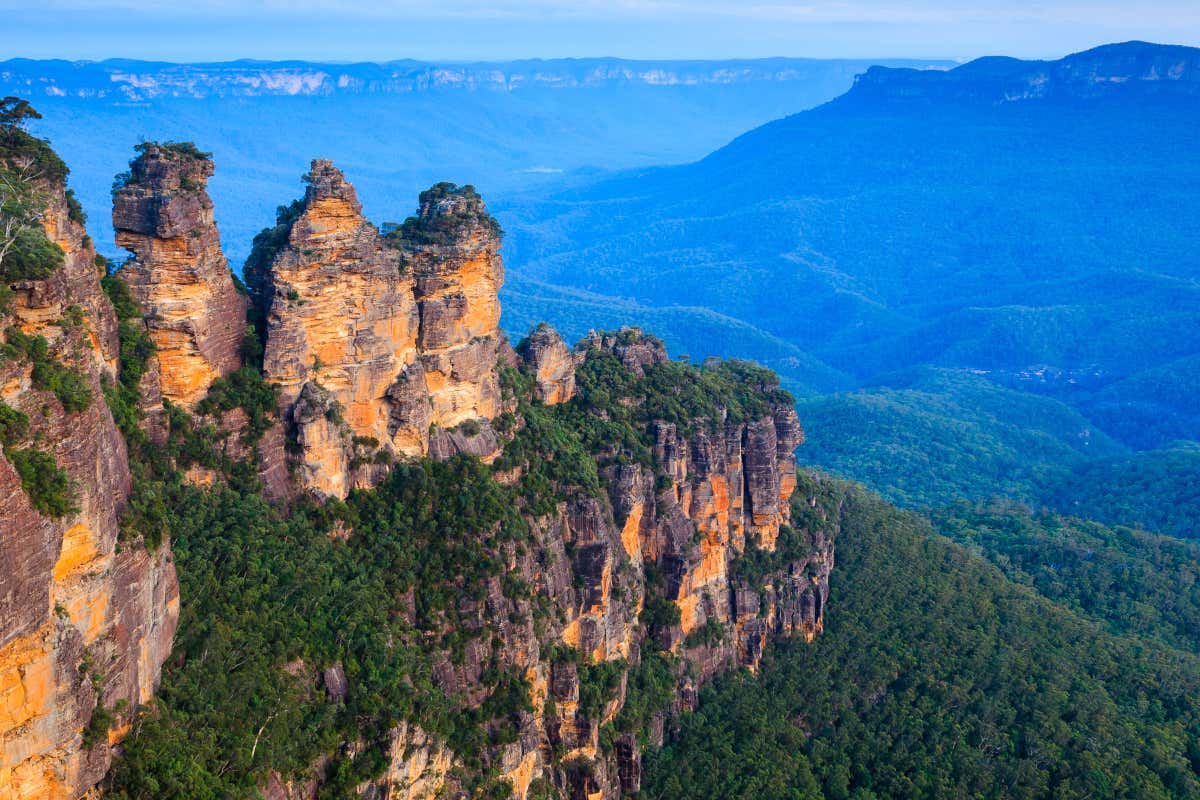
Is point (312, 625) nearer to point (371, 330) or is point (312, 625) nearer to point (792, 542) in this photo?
point (371, 330)

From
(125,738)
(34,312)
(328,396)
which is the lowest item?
(125,738)

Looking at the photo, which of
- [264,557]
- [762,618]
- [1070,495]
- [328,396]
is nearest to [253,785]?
[264,557]

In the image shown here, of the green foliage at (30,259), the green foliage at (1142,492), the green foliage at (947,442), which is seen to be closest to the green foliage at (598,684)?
the green foliage at (30,259)

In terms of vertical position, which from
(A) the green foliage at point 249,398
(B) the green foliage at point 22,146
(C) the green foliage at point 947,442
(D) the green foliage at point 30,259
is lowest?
(C) the green foliage at point 947,442

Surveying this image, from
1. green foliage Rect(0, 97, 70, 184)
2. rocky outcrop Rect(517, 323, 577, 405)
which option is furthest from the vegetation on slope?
green foliage Rect(0, 97, 70, 184)

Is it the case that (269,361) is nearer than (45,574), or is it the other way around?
(45,574)

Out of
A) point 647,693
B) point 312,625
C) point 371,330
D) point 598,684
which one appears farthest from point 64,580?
point 647,693

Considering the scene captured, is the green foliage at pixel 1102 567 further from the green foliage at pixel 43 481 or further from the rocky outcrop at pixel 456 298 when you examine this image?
the green foliage at pixel 43 481

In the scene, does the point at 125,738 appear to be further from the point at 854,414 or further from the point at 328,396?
the point at 854,414
